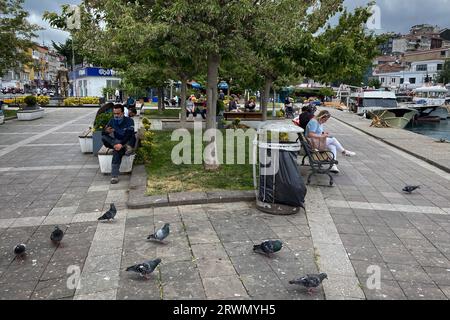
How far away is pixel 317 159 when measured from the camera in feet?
25.3

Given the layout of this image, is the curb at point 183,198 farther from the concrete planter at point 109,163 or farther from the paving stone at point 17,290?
the paving stone at point 17,290

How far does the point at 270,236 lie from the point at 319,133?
390 cm

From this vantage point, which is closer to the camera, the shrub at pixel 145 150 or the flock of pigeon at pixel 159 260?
the flock of pigeon at pixel 159 260

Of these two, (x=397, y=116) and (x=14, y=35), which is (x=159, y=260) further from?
(x=397, y=116)

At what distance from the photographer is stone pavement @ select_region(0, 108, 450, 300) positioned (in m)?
3.67

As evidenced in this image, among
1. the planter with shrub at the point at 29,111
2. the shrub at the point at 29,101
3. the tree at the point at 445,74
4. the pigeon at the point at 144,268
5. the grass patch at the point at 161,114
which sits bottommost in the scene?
the pigeon at the point at 144,268

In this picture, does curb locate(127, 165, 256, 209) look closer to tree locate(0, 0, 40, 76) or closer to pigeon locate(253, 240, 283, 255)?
pigeon locate(253, 240, 283, 255)

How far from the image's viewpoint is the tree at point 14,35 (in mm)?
18250

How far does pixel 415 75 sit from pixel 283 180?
8617cm

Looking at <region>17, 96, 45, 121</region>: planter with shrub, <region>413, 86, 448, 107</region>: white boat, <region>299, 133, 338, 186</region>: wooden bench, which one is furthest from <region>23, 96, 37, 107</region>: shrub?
<region>413, 86, 448, 107</region>: white boat

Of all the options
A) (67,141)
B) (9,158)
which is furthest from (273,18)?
(67,141)

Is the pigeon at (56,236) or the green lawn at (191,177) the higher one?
the green lawn at (191,177)

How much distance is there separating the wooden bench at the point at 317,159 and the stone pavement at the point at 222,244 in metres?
0.27

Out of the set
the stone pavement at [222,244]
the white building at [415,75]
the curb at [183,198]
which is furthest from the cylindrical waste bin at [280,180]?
the white building at [415,75]
